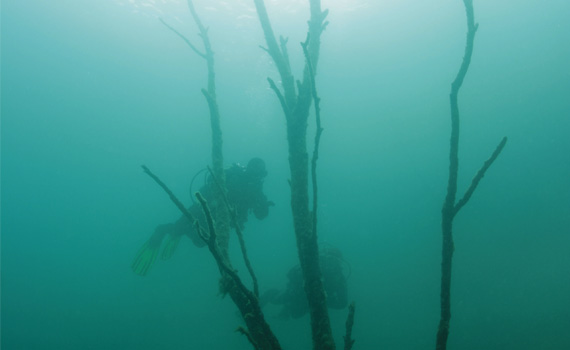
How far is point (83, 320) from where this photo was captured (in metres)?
46.8

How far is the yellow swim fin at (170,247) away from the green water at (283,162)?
14918mm

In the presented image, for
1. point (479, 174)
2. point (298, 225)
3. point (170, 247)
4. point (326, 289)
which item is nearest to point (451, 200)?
point (479, 174)

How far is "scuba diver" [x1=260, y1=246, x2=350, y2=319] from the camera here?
8836 mm

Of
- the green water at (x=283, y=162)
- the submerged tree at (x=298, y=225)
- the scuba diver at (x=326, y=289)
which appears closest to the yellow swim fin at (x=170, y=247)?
the submerged tree at (x=298, y=225)

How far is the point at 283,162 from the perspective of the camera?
61.3 metres

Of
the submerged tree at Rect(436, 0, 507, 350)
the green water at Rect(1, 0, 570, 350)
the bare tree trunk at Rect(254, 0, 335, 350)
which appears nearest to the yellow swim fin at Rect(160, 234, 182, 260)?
the bare tree trunk at Rect(254, 0, 335, 350)

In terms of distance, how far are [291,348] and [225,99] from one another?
103 feet

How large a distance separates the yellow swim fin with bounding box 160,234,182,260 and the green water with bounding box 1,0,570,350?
48.9 ft

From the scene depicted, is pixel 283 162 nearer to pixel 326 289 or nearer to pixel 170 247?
pixel 326 289

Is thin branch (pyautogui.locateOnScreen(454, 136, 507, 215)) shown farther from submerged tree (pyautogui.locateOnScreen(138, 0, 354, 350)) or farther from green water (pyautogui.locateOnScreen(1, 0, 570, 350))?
green water (pyautogui.locateOnScreen(1, 0, 570, 350))

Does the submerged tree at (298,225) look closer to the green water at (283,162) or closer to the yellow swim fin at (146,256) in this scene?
the yellow swim fin at (146,256)

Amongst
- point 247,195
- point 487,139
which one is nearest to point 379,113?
point 487,139

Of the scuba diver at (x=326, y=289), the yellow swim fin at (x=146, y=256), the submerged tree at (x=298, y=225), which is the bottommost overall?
the scuba diver at (x=326, y=289)

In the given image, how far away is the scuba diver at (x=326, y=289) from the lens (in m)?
8.84
